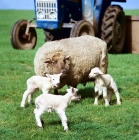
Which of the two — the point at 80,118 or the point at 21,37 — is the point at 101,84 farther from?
the point at 21,37

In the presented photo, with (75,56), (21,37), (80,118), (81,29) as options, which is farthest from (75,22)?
(80,118)

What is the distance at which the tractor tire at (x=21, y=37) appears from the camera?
15367 mm

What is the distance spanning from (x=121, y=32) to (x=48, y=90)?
9483mm

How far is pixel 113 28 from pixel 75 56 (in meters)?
7.32

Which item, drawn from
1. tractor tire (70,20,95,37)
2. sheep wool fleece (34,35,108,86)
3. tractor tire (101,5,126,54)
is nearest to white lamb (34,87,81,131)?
sheep wool fleece (34,35,108,86)

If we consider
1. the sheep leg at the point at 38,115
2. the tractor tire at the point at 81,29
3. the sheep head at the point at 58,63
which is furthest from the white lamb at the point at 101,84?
the tractor tire at the point at 81,29

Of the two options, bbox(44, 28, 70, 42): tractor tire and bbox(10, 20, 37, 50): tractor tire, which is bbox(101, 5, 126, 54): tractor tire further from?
bbox(10, 20, 37, 50): tractor tire

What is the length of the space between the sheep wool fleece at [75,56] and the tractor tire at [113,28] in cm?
653

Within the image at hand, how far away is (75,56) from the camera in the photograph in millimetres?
7602

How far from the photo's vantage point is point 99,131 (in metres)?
5.66

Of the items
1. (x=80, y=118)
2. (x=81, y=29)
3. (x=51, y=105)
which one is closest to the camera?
(x=51, y=105)

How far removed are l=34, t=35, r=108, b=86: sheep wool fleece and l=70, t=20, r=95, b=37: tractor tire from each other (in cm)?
508

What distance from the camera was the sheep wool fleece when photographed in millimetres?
7393

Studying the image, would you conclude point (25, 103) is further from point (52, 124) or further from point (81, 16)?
point (81, 16)
